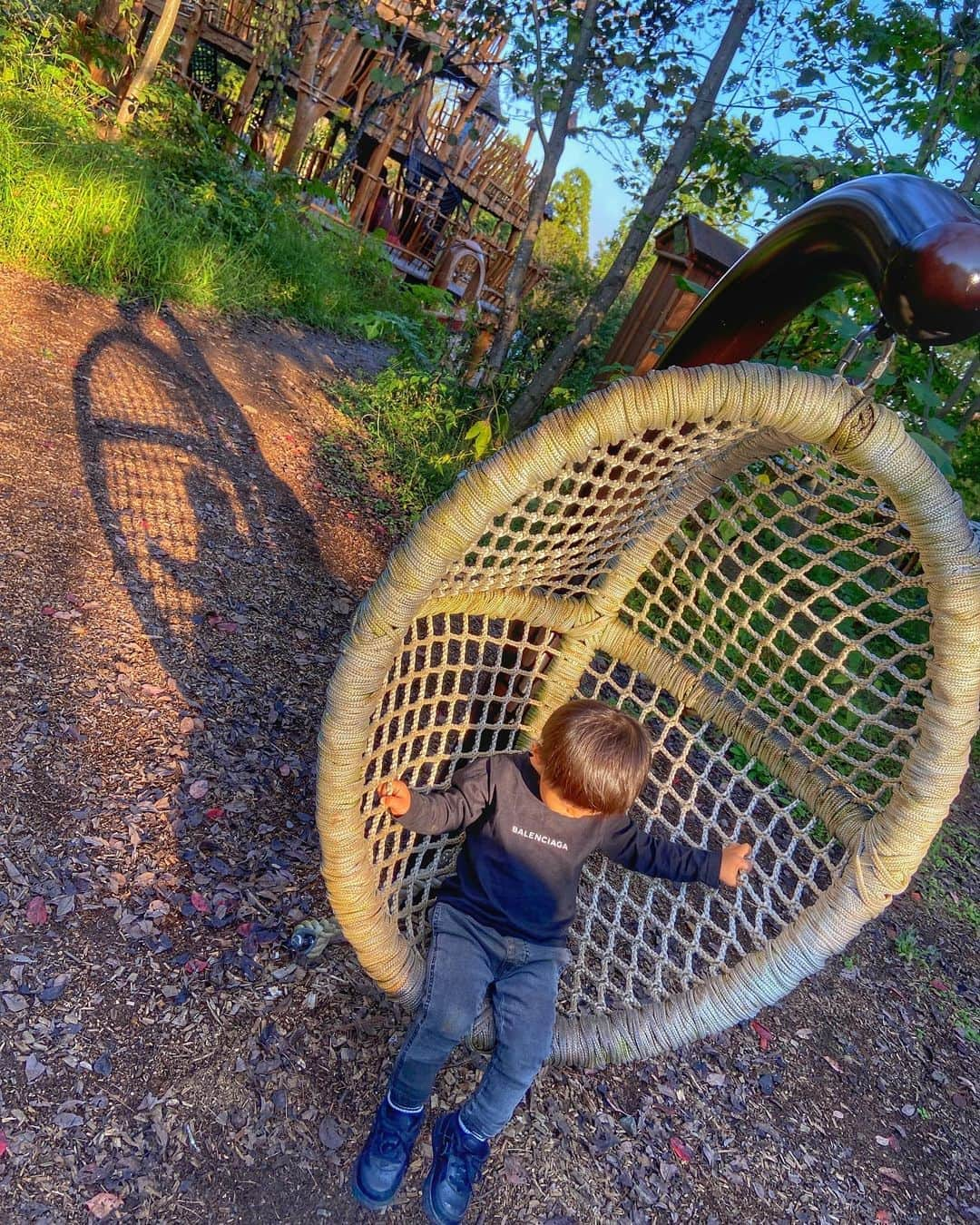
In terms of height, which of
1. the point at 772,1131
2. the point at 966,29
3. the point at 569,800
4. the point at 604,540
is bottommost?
the point at 772,1131

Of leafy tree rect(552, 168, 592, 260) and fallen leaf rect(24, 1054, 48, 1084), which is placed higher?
leafy tree rect(552, 168, 592, 260)

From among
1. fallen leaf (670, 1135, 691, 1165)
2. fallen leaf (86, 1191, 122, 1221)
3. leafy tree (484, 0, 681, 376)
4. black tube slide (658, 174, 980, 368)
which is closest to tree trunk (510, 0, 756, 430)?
leafy tree (484, 0, 681, 376)

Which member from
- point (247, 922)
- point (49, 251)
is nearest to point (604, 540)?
point (247, 922)

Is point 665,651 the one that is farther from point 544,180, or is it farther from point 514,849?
point 544,180

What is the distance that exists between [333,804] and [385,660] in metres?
0.29

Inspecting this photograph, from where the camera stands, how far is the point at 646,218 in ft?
12.6

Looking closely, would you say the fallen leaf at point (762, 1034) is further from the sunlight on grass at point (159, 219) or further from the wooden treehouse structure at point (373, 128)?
the wooden treehouse structure at point (373, 128)

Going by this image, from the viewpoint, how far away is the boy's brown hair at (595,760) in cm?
158

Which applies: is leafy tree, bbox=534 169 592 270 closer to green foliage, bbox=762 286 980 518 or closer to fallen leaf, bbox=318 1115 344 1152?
green foliage, bbox=762 286 980 518

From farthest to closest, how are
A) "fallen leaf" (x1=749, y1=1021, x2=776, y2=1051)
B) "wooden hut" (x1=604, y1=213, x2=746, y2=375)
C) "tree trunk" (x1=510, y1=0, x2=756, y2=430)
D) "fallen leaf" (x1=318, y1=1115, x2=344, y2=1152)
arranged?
"wooden hut" (x1=604, y1=213, x2=746, y2=375)
"tree trunk" (x1=510, y1=0, x2=756, y2=430)
"fallen leaf" (x1=749, y1=1021, x2=776, y2=1051)
"fallen leaf" (x1=318, y1=1115, x2=344, y2=1152)

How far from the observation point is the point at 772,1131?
1.98m

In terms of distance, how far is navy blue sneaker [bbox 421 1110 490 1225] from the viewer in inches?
59.1

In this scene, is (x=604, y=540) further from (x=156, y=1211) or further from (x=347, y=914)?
(x=156, y=1211)

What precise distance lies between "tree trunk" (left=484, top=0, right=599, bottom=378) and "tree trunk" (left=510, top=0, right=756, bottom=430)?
314 millimetres
